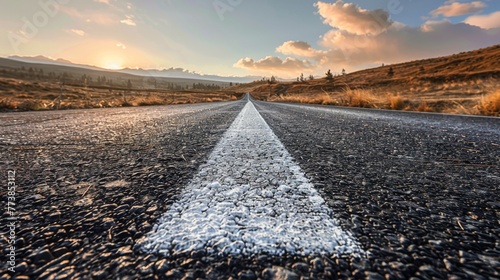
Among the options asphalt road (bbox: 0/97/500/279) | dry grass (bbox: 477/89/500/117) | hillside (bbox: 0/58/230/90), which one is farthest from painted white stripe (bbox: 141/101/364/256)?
hillside (bbox: 0/58/230/90)

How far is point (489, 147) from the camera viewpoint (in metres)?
2.18

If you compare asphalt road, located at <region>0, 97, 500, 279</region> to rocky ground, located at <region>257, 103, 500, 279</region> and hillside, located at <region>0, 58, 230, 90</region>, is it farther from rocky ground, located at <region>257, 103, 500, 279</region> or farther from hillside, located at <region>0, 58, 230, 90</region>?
hillside, located at <region>0, 58, 230, 90</region>

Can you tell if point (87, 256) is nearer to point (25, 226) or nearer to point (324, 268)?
point (25, 226)

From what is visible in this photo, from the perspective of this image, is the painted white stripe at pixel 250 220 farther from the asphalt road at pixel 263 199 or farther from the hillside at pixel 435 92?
the hillside at pixel 435 92

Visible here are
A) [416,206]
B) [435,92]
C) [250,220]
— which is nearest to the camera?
[250,220]

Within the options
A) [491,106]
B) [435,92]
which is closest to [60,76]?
[435,92]

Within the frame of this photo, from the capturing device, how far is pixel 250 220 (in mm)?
725

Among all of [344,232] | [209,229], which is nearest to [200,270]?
[209,229]

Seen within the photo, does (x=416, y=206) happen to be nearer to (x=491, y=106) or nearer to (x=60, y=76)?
(x=491, y=106)

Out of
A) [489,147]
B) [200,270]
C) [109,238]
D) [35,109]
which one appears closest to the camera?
[200,270]

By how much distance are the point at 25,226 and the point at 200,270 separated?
59 cm

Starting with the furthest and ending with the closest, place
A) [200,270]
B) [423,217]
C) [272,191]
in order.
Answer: [272,191] < [423,217] < [200,270]

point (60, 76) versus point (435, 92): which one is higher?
point (60, 76)

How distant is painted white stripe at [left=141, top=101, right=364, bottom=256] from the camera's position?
599 millimetres
